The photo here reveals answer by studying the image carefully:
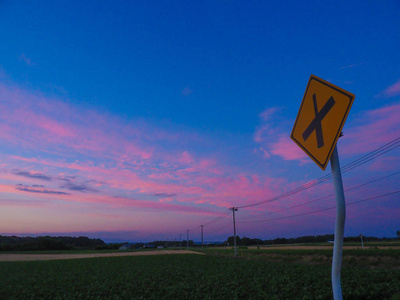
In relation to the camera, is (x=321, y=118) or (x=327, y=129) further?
(x=321, y=118)

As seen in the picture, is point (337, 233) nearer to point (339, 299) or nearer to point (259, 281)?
point (339, 299)

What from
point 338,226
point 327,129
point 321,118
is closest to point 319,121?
point 321,118

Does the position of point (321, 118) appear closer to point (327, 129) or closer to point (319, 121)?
point (319, 121)

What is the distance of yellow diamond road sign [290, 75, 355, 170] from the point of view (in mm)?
2852

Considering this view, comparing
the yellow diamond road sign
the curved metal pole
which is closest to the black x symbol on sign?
the yellow diamond road sign

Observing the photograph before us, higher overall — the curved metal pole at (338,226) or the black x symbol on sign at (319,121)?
the black x symbol on sign at (319,121)

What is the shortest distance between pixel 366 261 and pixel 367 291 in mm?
20673

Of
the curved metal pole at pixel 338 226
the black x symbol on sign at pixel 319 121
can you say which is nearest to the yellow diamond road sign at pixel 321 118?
the black x symbol on sign at pixel 319 121

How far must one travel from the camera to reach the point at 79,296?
16.8 m

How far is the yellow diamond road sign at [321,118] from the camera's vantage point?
2852 mm

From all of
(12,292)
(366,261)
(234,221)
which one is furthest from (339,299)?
(234,221)

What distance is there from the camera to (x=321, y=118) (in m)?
3.11

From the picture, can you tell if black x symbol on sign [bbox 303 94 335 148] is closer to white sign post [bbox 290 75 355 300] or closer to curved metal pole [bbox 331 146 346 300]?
white sign post [bbox 290 75 355 300]

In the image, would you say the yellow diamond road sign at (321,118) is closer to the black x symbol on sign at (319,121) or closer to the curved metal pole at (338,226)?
the black x symbol on sign at (319,121)
